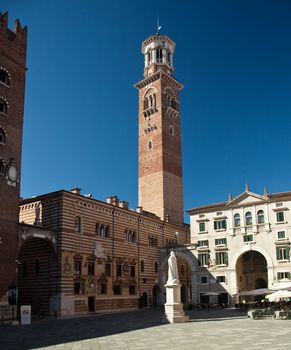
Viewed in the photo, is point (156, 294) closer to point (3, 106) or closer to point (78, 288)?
point (78, 288)

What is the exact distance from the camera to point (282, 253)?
4122 centimetres

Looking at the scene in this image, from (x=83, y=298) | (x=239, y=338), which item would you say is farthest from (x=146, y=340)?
(x=83, y=298)

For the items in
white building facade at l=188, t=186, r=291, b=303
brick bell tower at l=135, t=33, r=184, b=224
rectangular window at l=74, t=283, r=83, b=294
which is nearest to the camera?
rectangular window at l=74, t=283, r=83, b=294

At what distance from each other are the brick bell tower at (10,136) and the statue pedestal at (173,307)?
1079cm

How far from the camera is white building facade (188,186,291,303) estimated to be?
41688 millimetres

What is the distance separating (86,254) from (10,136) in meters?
12.4

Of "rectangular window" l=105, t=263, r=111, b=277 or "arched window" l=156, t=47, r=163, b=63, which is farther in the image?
"arched window" l=156, t=47, r=163, b=63

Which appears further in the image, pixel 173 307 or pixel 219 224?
pixel 219 224

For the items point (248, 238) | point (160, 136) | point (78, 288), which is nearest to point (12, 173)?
point (78, 288)

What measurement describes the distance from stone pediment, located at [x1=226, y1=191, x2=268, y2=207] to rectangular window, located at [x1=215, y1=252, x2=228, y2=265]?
5295 millimetres

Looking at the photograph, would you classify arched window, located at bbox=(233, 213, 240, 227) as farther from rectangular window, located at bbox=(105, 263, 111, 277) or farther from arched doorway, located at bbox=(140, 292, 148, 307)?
rectangular window, located at bbox=(105, 263, 111, 277)

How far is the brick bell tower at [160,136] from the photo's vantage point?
A: 55.5 meters

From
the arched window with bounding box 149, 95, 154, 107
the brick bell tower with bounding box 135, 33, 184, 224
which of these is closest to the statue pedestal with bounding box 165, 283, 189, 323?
the brick bell tower with bounding box 135, 33, 184, 224

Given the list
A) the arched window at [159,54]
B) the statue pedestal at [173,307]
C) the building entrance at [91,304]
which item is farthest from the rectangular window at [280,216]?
the arched window at [159,54]
